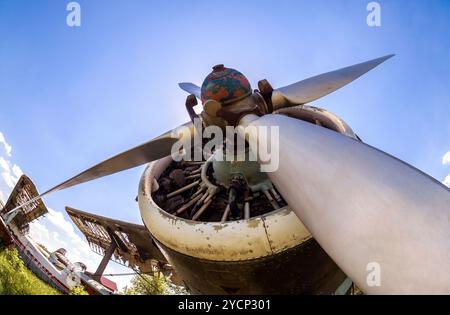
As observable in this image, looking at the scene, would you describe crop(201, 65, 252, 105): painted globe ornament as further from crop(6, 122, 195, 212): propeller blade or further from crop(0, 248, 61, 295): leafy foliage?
crop(0, 248, 61, 295): leafy foliage

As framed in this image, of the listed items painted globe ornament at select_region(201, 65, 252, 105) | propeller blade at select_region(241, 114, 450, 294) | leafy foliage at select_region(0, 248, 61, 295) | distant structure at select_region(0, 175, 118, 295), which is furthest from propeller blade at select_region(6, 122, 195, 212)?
distant structure at select_region(0, 175, 118, 295)

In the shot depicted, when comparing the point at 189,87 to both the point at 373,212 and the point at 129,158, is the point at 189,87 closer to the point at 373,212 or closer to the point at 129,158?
the point at 129,158

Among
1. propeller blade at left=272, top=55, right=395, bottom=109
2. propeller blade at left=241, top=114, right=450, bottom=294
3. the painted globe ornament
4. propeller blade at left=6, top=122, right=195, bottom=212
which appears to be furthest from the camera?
propeller blade at left=6, top=122, right=195, bottom=212

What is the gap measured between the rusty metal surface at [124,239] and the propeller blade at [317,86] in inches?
214

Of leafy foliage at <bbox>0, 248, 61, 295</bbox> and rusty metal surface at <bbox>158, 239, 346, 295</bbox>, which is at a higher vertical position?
rusty metal surface at <bbox>158, 239, 346, 295</bbox>

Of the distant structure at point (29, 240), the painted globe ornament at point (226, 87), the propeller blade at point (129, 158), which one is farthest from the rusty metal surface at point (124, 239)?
the distant structure at point (29, 240)

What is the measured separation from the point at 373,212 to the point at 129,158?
449 centimetres

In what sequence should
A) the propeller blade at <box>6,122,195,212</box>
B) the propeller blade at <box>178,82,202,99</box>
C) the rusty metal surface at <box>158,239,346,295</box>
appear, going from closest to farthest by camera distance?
the rusty metal surface at <box>158,239,346,295</box>, the propeller blade at <box>6,122,195,212</box>, the propeller blade at <box>178,82,202,99</box>

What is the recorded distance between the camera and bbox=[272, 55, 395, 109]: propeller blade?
5.29 m

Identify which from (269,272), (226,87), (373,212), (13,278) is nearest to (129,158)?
(226,87)

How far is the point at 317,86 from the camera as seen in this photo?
5453mm

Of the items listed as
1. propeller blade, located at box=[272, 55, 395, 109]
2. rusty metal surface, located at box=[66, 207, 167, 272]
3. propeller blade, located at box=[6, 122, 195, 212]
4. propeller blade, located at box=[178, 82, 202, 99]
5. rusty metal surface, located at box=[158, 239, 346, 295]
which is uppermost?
propeller blade, located at box=[178, 82, 202, 99]

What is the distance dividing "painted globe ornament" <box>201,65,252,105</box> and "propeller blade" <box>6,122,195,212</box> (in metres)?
0.68

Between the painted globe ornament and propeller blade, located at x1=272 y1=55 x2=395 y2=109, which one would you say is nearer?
the painted globe ornament
